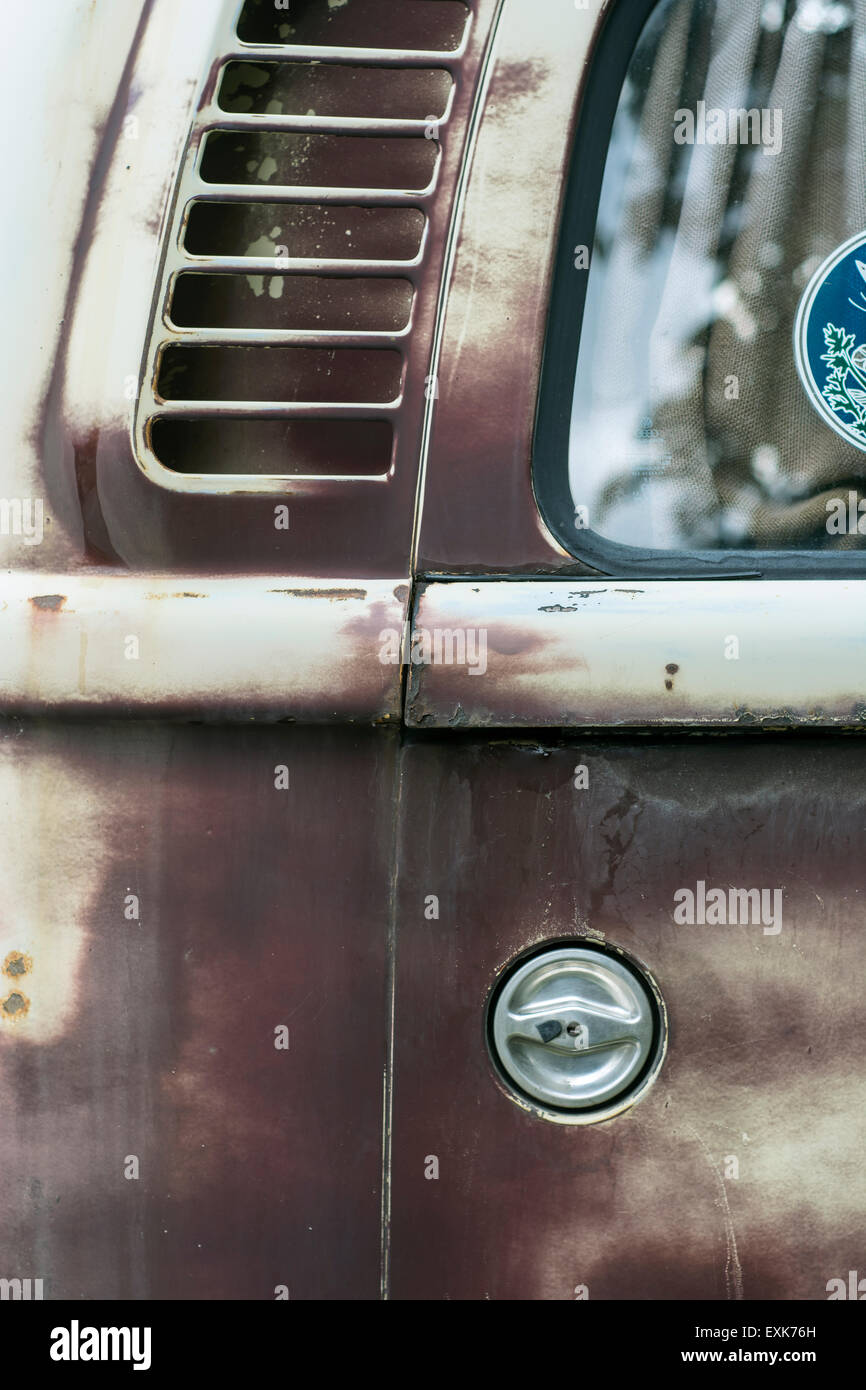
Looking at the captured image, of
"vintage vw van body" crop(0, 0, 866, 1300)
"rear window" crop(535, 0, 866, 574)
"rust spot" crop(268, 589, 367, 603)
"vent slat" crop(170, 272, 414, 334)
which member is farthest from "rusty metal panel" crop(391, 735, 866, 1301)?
"vent slat" crop(170, 272, 414, 334)

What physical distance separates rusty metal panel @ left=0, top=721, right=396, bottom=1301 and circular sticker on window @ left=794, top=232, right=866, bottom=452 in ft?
1.85

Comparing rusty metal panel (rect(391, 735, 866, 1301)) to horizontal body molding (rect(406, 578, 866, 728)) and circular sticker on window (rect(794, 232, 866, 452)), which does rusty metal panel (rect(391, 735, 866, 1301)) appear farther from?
circular sticker on window (rect(794, 232, 866, 452))

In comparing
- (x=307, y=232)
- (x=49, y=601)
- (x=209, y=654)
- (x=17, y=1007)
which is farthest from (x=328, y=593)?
(x=17, y=1007)

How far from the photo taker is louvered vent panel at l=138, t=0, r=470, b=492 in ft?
3.49

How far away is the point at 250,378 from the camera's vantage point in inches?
42.7

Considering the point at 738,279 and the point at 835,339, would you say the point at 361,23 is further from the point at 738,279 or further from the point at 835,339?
the point at 835,339

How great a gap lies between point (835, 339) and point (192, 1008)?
2.99 ft

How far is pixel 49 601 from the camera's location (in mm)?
1030

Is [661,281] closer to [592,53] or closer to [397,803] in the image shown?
[592,53]

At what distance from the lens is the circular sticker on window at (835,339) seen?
3.63 feet

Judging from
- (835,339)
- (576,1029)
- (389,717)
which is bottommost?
(576,1029)

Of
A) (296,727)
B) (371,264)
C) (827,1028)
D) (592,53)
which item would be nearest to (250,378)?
(371,264)

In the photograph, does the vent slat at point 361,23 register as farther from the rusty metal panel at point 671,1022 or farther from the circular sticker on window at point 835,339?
the rusty metal panel at point 671,1022

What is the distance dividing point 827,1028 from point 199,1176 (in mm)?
601
